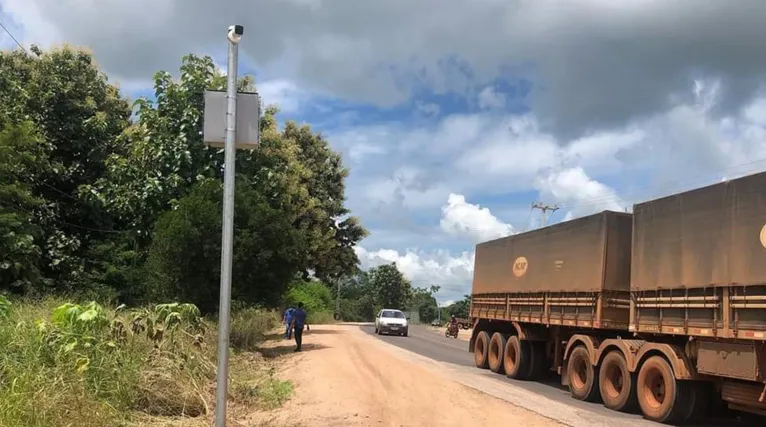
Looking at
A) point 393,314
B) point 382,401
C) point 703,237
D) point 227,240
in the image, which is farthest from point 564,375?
point 393,314

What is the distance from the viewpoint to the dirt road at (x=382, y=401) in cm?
975

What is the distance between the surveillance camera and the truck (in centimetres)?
790

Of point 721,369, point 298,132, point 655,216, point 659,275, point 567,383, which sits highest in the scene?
point 298,132

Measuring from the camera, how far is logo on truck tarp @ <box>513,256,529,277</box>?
18.1 metres

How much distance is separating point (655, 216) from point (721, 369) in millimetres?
3292

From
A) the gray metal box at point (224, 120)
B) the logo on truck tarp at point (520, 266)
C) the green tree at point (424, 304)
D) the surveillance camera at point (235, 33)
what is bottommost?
the green tree at point (424, 304)

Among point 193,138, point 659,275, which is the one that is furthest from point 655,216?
point 193,138

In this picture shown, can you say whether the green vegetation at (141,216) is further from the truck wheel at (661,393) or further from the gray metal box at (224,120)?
the truck wheel at (661,393)

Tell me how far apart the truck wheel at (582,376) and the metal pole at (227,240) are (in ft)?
32.1

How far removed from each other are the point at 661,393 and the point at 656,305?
1.54 meters

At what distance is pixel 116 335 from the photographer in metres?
10.0

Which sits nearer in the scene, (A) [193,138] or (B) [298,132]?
(A) [193,138]

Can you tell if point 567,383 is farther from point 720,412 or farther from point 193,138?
point 193,138

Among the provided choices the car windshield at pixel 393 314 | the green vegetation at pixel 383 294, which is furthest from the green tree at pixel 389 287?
the car windshield at pixel 393 314
